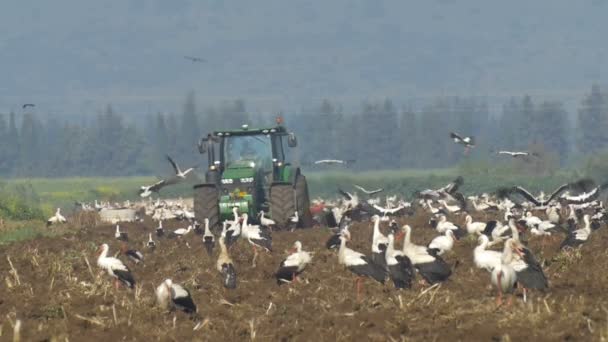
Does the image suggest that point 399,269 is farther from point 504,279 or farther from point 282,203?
point 282,203

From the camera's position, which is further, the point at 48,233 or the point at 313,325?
the point at 48,233

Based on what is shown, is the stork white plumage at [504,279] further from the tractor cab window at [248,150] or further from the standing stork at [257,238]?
the tractor cab window at [248,150]

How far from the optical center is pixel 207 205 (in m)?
36.9

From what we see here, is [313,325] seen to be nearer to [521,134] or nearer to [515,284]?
[515,284]

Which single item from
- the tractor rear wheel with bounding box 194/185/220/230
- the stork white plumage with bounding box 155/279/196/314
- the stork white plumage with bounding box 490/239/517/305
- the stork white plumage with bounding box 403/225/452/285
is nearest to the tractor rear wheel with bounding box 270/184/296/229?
the tractor rear wheel with bounding box 194/185/220/230

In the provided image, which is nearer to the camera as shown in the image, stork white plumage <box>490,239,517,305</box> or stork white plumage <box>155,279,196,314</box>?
stork white plumage <box>490,239,517,305</box>

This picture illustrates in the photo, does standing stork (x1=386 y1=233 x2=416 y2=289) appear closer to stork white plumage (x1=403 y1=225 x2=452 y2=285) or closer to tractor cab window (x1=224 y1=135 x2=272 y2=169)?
stork white plumage (x1=403 y1=225 x2=452 y2=285)

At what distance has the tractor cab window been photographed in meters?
38.5

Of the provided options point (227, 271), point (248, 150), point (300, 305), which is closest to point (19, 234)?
point (248, 150)

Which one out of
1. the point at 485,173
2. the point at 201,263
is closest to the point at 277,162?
the point at 201,263

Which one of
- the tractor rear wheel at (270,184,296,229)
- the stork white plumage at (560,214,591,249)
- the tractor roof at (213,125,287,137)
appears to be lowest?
the tractor rear wheel at (270,184,296,229)

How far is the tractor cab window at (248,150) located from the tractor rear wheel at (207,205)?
1723mm

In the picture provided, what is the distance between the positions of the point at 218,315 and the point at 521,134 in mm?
179501

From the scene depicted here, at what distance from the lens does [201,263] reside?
2569 centimetres
